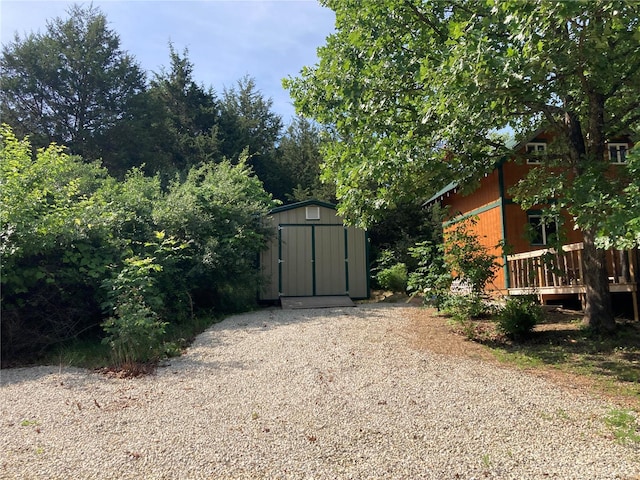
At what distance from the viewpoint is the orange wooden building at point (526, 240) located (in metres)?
7.99

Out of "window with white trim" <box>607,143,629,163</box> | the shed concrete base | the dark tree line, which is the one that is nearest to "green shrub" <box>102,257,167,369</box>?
the shed concrete base

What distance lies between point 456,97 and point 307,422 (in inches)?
153

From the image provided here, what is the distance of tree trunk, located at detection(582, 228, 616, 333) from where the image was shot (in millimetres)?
6891

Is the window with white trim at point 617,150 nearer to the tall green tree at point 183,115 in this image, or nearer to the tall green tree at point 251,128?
the tall green tree at point 251,128

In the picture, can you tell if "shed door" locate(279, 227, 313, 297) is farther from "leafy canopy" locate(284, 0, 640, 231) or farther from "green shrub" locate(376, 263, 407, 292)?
"leafy canopy" locate(284, 0, 640, 231)

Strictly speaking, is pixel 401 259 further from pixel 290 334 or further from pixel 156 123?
pixel 156 123

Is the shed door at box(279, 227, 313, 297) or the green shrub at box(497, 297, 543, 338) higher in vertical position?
the shed door at box(279, 227, 313, 297)

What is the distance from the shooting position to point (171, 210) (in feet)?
30.6

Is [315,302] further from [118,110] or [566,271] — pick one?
[118,110]

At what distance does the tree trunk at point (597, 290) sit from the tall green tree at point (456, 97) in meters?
0.02

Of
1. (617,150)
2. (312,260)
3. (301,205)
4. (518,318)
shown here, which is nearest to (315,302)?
(312,260)

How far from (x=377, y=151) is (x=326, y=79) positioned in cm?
168

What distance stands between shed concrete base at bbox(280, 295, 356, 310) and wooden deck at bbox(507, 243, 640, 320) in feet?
13.0

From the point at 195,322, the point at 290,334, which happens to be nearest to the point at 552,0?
the point at 290,334
